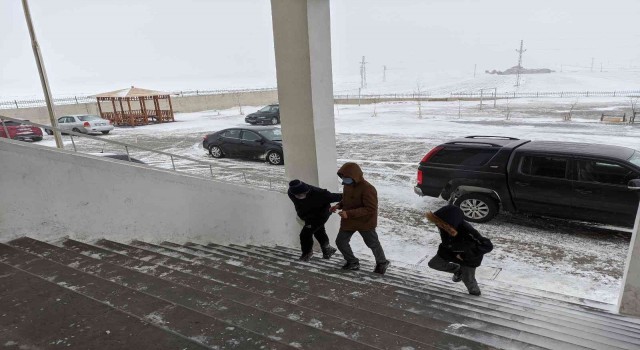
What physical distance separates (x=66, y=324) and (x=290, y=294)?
1.76 meters

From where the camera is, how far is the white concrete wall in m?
4.36

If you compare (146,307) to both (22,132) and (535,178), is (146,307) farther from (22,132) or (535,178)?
(22,132)

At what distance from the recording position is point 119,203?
4801 mm

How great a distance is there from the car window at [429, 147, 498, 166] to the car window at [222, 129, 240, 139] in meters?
8.30

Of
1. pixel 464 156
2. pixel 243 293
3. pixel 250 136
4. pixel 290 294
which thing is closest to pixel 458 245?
pixel 290 294

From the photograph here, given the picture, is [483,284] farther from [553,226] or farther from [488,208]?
[553,226]

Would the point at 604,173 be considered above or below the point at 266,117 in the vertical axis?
above

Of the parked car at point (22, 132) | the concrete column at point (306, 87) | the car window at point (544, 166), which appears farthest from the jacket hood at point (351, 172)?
the parked car at point (22, 132)

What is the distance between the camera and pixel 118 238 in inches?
189

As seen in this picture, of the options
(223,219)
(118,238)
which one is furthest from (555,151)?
(118,238)

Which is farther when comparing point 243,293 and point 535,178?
point 535,178

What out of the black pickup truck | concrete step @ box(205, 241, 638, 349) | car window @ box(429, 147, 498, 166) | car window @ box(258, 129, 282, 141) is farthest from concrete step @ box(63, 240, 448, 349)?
car window @ box(258, 129, 282, 141)

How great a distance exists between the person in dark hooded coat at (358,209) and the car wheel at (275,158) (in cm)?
878

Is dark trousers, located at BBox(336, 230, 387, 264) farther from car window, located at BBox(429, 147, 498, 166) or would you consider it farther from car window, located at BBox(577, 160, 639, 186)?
car window, located at BBox(577, 160, 639, 186)
